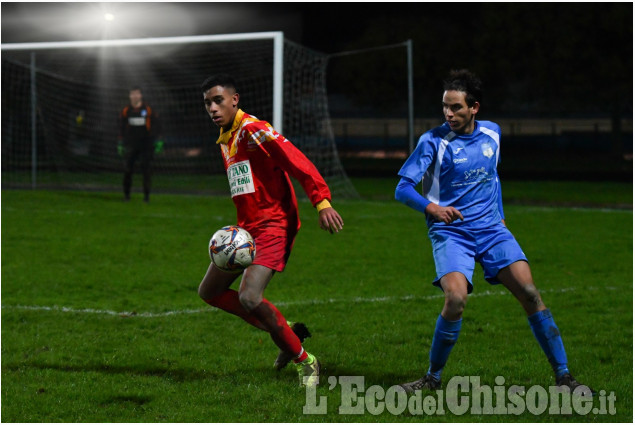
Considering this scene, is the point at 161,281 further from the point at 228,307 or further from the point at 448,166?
the point at 448,166

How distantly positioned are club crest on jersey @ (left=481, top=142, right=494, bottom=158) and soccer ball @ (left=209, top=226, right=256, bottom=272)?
1.49m

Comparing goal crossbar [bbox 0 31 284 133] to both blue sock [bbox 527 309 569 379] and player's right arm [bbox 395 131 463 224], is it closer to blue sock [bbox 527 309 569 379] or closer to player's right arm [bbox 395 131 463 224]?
player's right arm [bbox 395 131 463 224]

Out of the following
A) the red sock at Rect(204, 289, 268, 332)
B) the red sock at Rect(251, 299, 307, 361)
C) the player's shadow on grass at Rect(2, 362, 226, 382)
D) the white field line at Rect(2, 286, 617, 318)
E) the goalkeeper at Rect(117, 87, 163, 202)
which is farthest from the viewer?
the goalkeeper at Rect(117, 87, 163, 202)

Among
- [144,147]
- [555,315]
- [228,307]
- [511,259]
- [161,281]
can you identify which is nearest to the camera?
[511,259]

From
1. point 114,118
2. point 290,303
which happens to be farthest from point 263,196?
point 114,118

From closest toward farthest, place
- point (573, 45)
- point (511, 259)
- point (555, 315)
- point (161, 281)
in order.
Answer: point (511, 259), point (555, 315), point (161, 281), point (573, 45)

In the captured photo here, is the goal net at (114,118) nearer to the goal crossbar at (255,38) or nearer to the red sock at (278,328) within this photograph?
the goal crossbar at (255,38)

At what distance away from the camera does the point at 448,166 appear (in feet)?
17.6

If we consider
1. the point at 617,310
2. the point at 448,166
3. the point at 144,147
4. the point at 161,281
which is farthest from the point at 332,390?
the point at 144,147

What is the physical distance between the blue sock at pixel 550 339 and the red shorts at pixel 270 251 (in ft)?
4.97

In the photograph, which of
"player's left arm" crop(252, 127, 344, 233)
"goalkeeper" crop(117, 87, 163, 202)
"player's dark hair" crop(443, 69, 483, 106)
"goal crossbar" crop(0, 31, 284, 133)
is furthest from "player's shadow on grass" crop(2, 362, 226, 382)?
"goalkeeper" crop(117, 87, 163, 202)

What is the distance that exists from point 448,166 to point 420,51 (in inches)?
1429

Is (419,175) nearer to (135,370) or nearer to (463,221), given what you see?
(463,221)

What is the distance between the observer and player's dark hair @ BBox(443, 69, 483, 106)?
5.29 m
